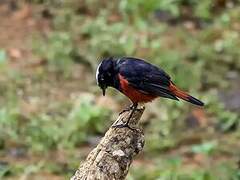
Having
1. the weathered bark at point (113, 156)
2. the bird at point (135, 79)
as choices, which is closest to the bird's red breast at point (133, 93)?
the bird at point (135, 79)

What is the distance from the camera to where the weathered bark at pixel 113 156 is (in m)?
3.81

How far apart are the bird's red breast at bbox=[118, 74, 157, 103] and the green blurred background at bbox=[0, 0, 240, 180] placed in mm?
2022

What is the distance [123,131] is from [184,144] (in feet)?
11.3

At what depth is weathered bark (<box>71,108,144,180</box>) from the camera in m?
3.81

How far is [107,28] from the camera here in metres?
9.42

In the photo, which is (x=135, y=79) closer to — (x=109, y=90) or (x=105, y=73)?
(x=105, y=73)

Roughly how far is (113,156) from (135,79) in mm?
844

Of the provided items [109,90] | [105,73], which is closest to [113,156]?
[105,73]

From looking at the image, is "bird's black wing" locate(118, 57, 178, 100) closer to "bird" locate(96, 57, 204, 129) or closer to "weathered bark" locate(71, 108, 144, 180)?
"bird" locate(96, 57, 204, 129)

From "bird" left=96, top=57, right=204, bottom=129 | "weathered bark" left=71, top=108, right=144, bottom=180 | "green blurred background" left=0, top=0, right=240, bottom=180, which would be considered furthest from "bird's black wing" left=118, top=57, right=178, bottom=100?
"green blurred background" left=0, top=0, right=240, bottom=180

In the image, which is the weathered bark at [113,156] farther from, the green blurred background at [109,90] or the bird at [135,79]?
the green blurred background at [109,90]

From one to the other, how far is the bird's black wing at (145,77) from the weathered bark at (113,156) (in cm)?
42

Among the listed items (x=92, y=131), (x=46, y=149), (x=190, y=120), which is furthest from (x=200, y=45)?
(x=46, y=149)

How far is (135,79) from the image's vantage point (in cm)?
465
